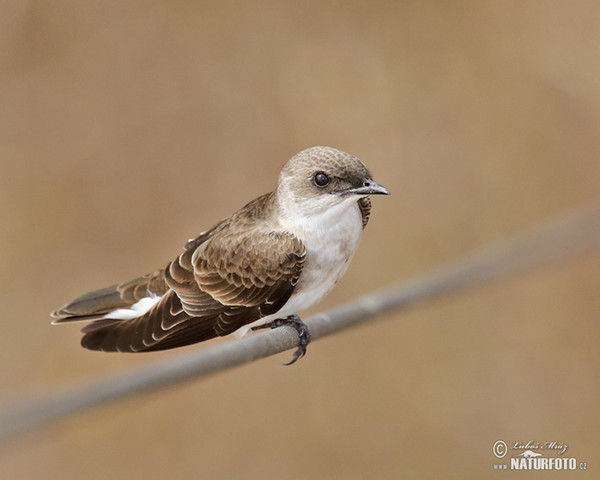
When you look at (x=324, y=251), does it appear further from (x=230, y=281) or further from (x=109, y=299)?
(x=109, y=299)

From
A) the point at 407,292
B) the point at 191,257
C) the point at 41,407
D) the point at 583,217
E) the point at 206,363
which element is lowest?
the point at 41,407

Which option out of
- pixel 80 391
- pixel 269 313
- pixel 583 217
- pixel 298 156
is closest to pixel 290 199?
pixel 298 156

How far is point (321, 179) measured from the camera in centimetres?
196

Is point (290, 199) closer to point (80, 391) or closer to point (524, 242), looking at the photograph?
point (524, 242)

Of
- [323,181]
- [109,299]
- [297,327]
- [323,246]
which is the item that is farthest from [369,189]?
[109,299]

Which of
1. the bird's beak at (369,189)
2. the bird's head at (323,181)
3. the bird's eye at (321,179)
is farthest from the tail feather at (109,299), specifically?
the bird's beak at (369,189)

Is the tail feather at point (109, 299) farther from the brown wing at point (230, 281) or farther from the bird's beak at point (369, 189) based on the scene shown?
the bird's beak at point (369, 189)

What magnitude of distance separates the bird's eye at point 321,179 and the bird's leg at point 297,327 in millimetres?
378

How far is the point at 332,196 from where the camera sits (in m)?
1.99

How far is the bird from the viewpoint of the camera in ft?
6.72

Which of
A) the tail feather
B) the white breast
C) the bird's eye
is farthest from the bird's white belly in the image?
the tail feather

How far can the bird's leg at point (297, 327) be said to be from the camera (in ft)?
6.92

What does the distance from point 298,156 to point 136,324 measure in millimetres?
641

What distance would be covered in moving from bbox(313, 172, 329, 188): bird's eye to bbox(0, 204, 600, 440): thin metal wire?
337 millimetres
